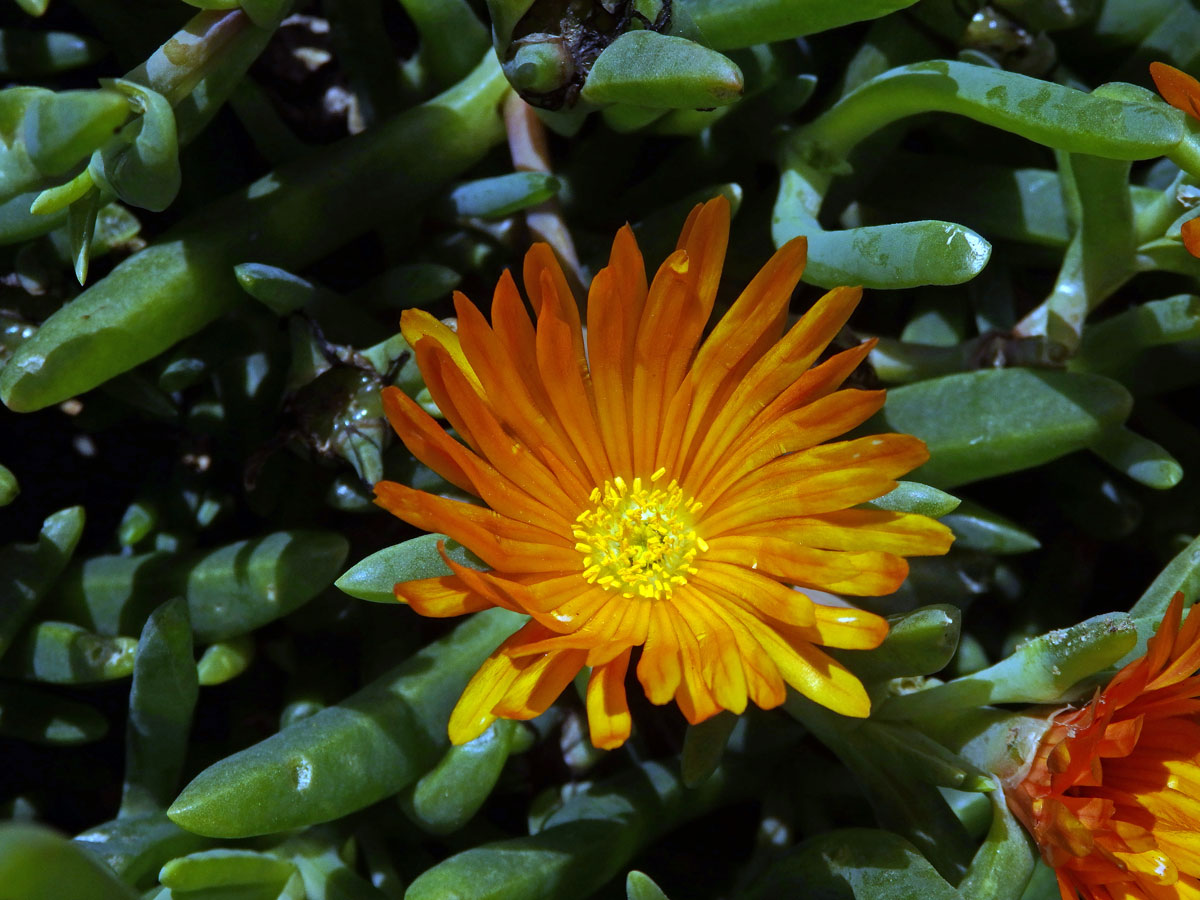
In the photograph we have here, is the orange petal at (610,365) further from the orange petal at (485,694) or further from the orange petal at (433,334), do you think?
the orange petal at (485,694)

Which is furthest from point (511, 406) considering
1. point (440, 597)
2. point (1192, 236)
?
point (1192, 236)

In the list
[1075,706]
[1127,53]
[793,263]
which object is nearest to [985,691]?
[1075,706]

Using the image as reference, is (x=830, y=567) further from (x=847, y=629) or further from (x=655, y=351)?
(x=655, y=351)

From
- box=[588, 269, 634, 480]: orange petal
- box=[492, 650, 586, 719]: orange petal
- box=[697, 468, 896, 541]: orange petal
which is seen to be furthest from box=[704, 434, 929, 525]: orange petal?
box=[492, 650, 586, 719]: orange petal

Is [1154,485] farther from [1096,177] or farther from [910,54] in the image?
[910,54]

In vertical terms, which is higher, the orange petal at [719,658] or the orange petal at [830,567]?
the orange petal at [830,567]

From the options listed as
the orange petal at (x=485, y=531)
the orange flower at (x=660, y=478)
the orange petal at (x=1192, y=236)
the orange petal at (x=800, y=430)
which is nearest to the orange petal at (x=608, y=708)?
the orange flower at (x=660, y=478)
